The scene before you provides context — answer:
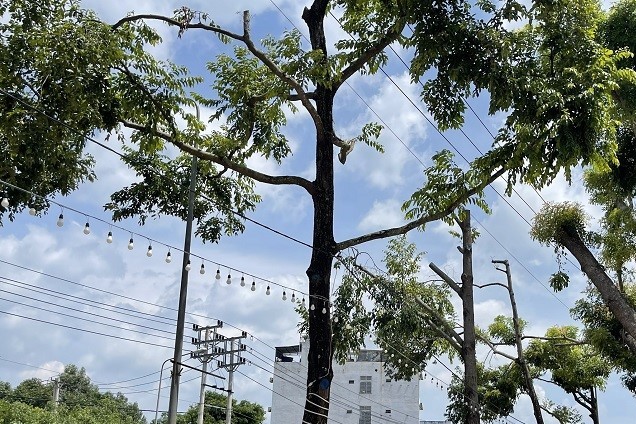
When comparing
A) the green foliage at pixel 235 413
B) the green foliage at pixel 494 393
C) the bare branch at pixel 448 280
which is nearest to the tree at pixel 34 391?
the green foliage at pixel 235 413

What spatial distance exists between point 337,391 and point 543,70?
141 ft

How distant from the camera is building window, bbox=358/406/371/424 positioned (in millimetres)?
51769

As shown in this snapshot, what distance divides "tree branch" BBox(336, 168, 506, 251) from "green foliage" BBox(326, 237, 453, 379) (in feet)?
9.15

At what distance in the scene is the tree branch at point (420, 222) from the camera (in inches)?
507

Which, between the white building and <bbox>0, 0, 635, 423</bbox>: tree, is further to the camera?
the white building

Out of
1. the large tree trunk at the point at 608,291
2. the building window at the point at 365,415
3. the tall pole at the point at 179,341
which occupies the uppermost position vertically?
the building window at the point at 365,415

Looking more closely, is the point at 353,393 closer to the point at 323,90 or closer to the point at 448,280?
the point at 448,280

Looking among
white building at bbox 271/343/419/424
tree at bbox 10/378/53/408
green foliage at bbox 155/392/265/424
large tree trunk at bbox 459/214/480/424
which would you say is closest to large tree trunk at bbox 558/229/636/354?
large tree trunk at bbox 459/214/480/424

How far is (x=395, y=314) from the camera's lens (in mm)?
19281

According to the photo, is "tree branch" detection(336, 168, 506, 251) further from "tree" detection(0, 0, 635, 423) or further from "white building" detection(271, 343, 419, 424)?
"white building" detection(271, 343, 419, 424)

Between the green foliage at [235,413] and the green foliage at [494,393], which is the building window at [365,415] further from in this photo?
the green foliage at [494,393]

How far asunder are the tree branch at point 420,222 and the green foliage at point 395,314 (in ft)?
9.15

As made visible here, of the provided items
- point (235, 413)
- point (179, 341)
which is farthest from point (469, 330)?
point (235, 413)

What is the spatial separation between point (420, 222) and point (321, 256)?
1914mm
